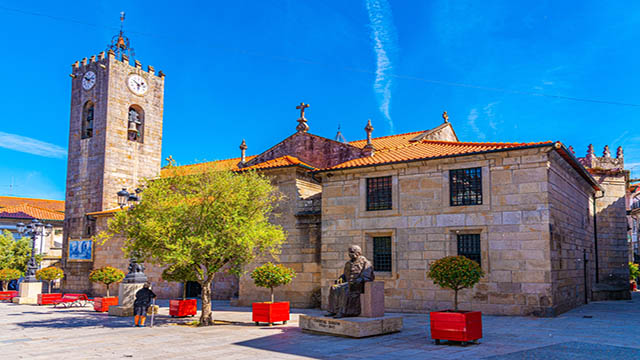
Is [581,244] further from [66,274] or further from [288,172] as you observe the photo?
[66,274]

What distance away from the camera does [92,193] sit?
36562 mm

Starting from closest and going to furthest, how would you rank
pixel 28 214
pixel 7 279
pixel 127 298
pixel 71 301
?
pixel 127 298
pixel 71 301
pixel 7 279
pixel 28 214

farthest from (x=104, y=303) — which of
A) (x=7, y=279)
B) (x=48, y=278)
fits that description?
(x=7, y=279)

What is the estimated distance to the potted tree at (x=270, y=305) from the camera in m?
16.7

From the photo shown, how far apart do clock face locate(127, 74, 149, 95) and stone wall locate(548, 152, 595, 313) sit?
31083 mm

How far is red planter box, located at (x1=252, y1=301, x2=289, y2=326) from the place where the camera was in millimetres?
16625

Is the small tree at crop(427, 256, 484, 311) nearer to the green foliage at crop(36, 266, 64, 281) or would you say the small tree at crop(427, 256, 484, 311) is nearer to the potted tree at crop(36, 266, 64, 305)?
the potted tree at crop(36, 266, 64, 305)

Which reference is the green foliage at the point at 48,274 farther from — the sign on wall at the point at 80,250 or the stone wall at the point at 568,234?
the stone wall at the point at 568,234

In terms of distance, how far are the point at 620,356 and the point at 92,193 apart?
35005 millimetres

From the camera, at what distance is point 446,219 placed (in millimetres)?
19844

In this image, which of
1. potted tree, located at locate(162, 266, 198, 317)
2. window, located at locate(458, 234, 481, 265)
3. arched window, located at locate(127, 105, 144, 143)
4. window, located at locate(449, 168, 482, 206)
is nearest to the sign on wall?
arched window, located at locate(127, 105, 144, 143)

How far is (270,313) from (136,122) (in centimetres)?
2673

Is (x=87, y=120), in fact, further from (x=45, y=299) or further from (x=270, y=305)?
(x=270, y=305)

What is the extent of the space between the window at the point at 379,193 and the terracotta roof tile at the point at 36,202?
5664 cm
